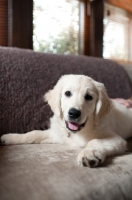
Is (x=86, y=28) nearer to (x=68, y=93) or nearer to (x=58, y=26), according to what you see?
(x=58, y=26)

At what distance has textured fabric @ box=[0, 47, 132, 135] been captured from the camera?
1.89 metres

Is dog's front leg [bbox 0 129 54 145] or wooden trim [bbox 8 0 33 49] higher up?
wooden trim [bbox 8 0 33 49]

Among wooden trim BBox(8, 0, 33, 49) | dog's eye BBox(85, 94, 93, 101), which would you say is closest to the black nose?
dog's eye BBox(85, 94, 93, 101)

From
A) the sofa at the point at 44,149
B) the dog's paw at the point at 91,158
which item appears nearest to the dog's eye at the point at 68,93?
the sofa at the point at 44,149

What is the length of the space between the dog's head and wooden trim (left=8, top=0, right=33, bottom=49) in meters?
1.01

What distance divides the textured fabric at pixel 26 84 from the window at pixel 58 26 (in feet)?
1.94

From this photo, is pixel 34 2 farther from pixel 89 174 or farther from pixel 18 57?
pixel 89 174

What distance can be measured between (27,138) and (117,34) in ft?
8.71

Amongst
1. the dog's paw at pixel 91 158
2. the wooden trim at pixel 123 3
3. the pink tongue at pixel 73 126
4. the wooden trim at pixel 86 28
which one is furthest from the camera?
the wooden trim at pixel 123 3

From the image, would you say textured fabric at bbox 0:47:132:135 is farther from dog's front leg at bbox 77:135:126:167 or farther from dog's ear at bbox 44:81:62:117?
dog's front leg at bbox 77:135:126:167

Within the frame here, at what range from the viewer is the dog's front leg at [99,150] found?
4.03ft

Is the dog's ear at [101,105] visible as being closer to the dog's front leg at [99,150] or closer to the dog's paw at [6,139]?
the dog's front leg at [99,150]

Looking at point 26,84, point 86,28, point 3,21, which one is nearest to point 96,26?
point 86,28

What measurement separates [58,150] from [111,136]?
1.06ft
